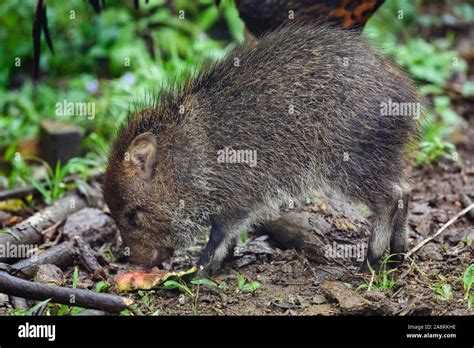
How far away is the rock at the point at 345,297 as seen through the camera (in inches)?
195

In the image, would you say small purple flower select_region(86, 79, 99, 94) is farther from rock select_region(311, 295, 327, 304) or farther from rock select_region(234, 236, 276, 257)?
rock select_region(311, 295, 327, 304)

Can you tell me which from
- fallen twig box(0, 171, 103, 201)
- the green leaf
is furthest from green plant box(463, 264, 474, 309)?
fallen twig box(0, 171, 103, 201)

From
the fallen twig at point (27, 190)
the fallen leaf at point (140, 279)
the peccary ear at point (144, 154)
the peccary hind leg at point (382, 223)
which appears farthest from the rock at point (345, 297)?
the fallen twig at point (27, 190)

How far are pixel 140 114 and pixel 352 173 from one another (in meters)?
1.60

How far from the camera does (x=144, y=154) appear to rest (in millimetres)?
5824

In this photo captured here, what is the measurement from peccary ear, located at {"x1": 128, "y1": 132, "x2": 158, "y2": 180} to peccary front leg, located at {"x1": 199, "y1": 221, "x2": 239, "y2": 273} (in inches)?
25.5

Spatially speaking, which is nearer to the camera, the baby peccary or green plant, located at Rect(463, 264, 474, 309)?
green plant, located at Rect(463, 264, 474, 309)

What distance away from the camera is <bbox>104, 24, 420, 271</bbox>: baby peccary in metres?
5.68

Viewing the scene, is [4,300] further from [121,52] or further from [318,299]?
[121,52]

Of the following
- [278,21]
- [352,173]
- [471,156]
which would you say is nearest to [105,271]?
[352,173]

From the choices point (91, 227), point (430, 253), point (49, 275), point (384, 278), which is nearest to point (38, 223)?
point (91, 227)

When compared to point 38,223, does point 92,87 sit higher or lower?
higher

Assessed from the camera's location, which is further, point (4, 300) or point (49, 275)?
point (49, 275)

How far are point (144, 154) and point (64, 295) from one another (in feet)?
4.23
